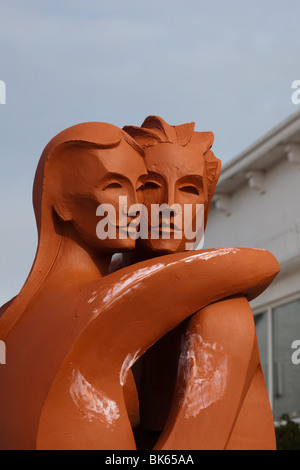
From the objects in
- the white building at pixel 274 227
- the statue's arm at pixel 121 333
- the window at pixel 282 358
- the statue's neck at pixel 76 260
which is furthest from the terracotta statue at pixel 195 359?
the window at pixel 282 358

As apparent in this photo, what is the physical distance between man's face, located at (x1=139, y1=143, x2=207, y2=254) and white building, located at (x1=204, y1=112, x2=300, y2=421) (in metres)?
6.55

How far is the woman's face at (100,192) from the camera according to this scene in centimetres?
345

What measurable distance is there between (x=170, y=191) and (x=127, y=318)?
0.81m

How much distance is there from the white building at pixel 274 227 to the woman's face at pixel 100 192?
6838mm

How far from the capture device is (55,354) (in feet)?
9.97

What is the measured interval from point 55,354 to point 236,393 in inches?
34.8

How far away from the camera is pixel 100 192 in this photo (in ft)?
11.3

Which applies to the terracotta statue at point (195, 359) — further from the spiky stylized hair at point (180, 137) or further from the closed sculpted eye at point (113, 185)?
the closed sculpted eye at point (113, 185)

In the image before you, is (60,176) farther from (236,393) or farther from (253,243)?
(253,243)

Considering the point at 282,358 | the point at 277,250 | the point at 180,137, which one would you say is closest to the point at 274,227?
the point at 277,250

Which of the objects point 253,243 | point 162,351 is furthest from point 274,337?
point 162,351

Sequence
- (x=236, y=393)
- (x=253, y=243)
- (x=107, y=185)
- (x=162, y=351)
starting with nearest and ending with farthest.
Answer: (x=236, y=393) < (x=107, y=185) < (x=162, y=351) < (x=253, y=243)

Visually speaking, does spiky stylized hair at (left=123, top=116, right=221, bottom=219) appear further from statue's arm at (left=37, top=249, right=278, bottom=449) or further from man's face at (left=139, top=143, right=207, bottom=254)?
statue's arm at (left=37, top=249, right=278, bottom=449)
